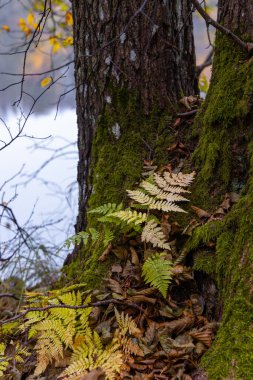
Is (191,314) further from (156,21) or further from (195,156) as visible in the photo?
(156,21)

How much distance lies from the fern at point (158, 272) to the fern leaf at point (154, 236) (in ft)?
0.23

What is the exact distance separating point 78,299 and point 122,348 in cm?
44

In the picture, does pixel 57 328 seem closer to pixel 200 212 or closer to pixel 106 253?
pixel 106 253

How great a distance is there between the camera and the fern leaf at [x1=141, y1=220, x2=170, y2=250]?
228cm

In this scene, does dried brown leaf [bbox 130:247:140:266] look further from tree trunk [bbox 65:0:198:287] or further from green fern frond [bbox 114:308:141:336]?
tree trunk [bbox 65:0:198:287]

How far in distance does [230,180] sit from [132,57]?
128 cm

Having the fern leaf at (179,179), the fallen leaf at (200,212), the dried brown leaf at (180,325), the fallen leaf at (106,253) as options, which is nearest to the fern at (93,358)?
the dried brown leaf at (180,325)

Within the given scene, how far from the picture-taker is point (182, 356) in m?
1.96

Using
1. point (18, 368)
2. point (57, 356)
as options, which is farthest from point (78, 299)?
point (18, 368)

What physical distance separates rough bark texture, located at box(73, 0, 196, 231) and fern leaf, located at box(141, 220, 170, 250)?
90 cm

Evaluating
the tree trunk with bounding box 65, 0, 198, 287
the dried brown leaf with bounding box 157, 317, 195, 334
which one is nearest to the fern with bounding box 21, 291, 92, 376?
the dried brown leaf with bounding box 157, 317, 195, 334

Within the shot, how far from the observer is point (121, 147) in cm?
321

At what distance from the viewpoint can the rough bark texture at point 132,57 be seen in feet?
10.4

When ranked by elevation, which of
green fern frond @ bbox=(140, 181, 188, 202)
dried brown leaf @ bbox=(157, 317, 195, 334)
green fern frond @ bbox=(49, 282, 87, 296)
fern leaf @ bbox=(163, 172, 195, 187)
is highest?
fern leaf @ bbox=(163, 172, 195, 187)
